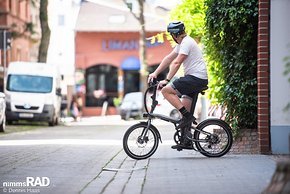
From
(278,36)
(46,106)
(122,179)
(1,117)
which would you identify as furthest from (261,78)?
(46,106)

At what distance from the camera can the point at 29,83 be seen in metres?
30.2

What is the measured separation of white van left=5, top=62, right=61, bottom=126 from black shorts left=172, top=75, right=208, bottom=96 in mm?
19134

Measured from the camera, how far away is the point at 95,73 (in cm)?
5903

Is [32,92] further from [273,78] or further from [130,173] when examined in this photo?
[130,173]

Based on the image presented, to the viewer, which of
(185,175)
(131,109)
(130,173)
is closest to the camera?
(185,175)

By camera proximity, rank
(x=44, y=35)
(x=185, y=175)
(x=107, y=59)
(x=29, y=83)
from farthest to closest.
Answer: (x=107, y=59) → (x=44, y=35) → (x=29, y=83) → (x=185, y=175)

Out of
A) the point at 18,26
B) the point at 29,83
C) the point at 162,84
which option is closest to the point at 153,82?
the point at 162,84

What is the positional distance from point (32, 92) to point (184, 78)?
19721mm

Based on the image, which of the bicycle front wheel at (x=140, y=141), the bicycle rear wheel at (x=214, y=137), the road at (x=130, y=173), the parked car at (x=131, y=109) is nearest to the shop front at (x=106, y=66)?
the parked car at (x=131, y=109)

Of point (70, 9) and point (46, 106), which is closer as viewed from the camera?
point (46, 106)

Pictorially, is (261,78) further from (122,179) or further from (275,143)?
(122,179)

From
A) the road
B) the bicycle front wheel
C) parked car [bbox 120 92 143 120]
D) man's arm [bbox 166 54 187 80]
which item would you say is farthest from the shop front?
man's arm [bbox 166 54 187 80]

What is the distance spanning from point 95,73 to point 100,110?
10.1ft

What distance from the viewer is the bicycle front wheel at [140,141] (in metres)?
11.3
